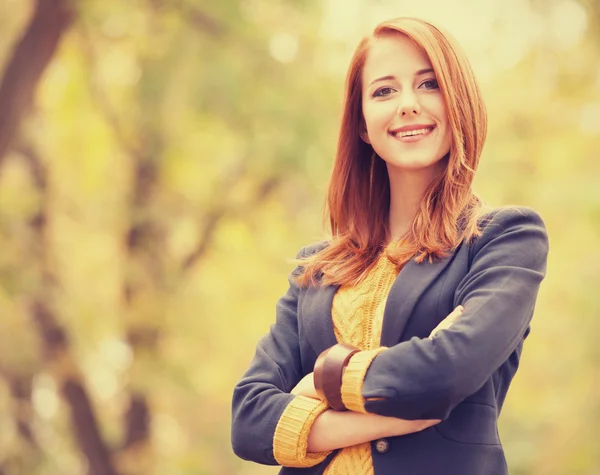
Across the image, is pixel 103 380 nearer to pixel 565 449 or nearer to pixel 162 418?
pixel 162 418

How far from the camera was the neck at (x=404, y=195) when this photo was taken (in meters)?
2.47

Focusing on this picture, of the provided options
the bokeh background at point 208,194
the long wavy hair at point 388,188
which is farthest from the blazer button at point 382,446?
the bokeh background at point 208,194

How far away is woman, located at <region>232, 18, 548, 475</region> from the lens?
6.68 feet

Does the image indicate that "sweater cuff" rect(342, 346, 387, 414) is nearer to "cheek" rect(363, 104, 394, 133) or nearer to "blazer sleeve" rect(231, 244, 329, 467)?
"blazer sleeve" rect(231, 244, 329, 467)

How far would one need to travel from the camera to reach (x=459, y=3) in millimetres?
8055

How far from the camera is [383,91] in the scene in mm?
2430

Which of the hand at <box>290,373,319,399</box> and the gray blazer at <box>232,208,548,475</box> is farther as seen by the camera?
the hand at <box>290,373,319,399</box>

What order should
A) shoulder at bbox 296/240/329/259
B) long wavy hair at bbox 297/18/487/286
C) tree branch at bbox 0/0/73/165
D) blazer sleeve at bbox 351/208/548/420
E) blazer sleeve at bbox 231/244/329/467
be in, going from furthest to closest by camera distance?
tree branch at bbox 0/0/73/165
shoulder at bbox 296/240/329/259
long wavy hair at bbox 297/18/487/286
blazer sleeve at bbox 231/244/329/467
blazer sleeve at bbox 351/208/548/420

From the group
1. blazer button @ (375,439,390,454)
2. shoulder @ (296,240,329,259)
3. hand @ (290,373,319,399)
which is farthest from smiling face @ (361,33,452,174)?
blazer button @ (375,439,390,454)

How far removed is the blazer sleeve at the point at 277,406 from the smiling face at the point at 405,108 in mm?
504

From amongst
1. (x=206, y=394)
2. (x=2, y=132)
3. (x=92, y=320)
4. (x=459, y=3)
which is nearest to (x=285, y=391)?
(x=2, y=132)

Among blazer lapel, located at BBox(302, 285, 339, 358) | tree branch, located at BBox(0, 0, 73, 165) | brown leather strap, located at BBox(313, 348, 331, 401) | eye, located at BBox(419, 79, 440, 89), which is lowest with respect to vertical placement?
brown leather strap, located at BBox(313, 348, 331, 401)

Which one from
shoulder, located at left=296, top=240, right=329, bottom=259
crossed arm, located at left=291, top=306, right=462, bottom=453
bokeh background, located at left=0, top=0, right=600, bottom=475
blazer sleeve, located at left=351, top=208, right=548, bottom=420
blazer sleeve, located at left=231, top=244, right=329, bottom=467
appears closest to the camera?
blazer sleeve, located at left=351, top=208, right=548, bottom=420

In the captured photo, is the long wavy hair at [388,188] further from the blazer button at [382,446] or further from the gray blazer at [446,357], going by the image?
the blazer button at [382,446]
